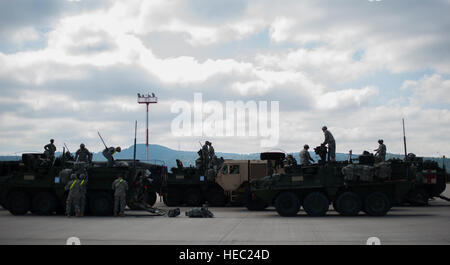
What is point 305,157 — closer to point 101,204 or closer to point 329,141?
point 329,141

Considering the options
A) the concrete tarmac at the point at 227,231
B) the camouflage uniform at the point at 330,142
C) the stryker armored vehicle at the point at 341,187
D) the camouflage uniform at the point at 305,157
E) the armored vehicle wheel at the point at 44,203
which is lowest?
the concrete tarmac at the point at 227,231

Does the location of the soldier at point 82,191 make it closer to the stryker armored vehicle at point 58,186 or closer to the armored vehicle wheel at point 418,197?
the stryker armored vehicle at point 58,186

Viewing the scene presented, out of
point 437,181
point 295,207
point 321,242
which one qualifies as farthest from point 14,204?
point 437,181

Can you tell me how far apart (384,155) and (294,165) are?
6.01 m

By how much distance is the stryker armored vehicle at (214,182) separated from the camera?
79.4 feet

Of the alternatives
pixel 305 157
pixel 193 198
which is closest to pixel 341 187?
pixel 305 157

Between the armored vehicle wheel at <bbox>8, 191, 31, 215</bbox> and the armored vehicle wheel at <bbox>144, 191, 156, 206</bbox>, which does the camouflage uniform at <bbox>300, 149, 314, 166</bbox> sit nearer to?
the armored vehicle wheel at <bbox>144, 191, 156, 206</bbox>

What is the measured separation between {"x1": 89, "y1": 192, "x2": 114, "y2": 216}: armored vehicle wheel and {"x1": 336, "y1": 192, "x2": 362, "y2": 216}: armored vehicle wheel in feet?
25.0

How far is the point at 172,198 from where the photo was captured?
85.9 feet

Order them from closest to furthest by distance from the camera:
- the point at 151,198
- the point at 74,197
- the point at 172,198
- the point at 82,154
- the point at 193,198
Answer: the point at 74,197
the point at 82,154
the point at 151,198
the point at 193,198
the point at 172,198

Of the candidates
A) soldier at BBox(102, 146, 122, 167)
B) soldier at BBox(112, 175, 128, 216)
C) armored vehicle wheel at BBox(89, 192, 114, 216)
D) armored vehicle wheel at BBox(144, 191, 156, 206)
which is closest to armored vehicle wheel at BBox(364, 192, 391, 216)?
soldier at BBox(112, 175, 128, 216)

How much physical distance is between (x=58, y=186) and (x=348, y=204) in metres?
9.95

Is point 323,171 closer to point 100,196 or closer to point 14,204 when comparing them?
point 100,196

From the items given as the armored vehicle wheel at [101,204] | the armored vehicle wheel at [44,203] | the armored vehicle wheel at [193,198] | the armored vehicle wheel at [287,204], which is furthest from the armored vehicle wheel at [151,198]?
the armored vehicle wheel at [287,204]
